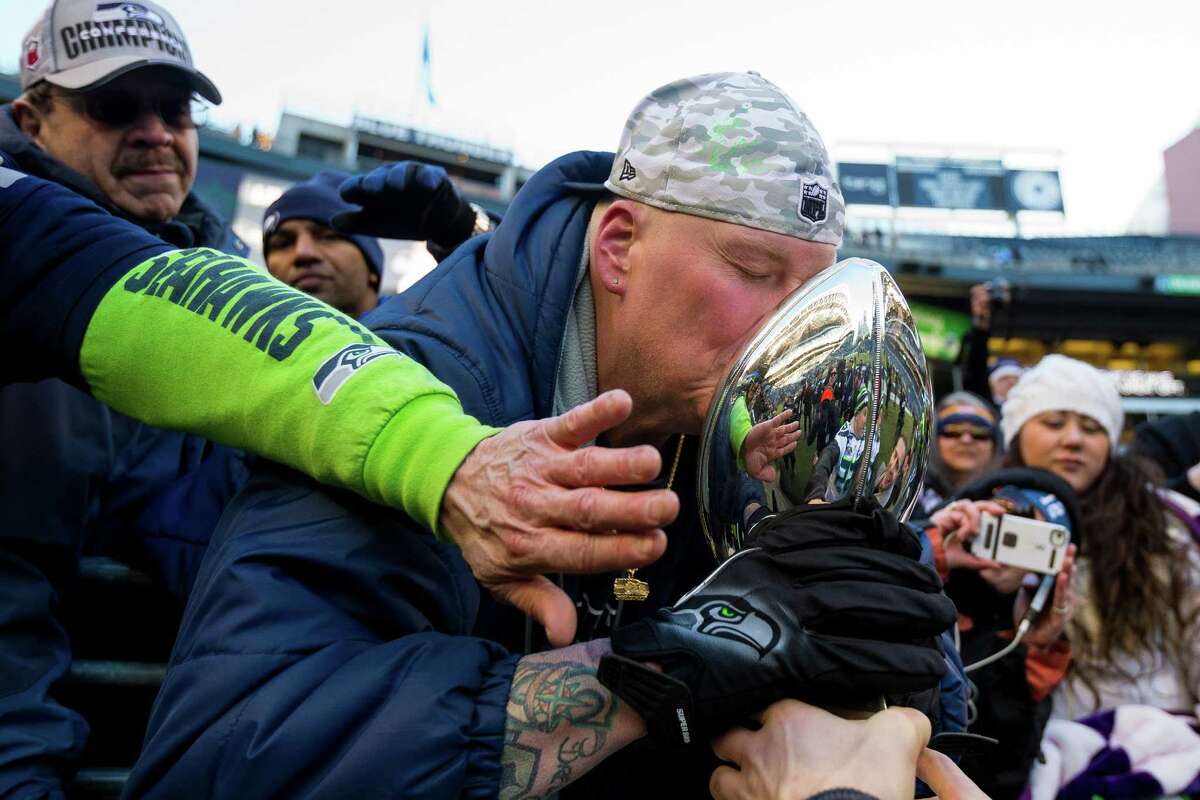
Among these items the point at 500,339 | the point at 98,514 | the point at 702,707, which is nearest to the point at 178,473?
the point at 98,514

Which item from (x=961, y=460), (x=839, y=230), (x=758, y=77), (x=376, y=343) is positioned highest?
(x=758, y=77)

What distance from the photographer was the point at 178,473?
204 cm

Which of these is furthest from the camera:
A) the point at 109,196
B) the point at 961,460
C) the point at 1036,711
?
the point at 961,460

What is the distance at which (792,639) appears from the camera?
870 mm

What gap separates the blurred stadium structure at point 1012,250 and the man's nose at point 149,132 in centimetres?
1211

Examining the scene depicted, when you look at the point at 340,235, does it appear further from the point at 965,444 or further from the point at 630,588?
the point at 965,444

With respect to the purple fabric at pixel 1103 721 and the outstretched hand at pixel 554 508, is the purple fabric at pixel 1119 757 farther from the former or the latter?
the outstretched hand at pixel 554 508

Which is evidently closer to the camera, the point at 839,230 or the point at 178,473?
the point at 839,230

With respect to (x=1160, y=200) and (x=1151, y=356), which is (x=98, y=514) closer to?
(x=1151, y=356)

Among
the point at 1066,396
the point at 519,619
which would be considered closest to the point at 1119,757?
the point at 1066,396

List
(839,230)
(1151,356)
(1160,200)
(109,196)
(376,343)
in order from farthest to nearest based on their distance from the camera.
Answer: (1160,200) < (1151,356) < (109,196) < (839,230) < (376,343)

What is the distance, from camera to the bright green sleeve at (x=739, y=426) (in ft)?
3.70

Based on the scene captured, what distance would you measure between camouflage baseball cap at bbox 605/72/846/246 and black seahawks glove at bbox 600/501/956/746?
683 mm

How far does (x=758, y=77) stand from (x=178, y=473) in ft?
5.48
